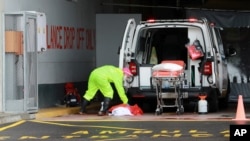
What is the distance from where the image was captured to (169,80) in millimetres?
15547

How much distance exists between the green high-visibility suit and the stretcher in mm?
776

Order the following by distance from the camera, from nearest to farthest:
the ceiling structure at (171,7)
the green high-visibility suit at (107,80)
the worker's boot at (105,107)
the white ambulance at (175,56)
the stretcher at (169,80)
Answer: the stretcher at (169,80) < the green high-visibility suit at (107,80) < the white ambulance at (175,56) < the worker's boot at (105,107) < the ceiling structure at (171,7)

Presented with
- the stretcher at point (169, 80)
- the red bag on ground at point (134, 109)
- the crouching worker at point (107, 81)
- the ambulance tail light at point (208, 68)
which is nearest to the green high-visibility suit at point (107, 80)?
the crouching worker at point (107, 81)

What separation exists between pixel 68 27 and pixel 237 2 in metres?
7.25

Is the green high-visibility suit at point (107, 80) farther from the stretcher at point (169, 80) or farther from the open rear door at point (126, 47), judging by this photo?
the stretcher at point (169, 80)

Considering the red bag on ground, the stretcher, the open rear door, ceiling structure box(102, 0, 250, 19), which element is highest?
ceiling structure box(102, 0, 250, 19)

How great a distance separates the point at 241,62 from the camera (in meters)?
21.5

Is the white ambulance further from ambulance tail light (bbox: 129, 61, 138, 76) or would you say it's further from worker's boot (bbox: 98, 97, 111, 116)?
worker's boot (bbox: 98, 97, 111, 116)

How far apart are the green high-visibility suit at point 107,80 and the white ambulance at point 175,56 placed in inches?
12.3

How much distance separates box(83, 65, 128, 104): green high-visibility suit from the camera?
51.9 feet

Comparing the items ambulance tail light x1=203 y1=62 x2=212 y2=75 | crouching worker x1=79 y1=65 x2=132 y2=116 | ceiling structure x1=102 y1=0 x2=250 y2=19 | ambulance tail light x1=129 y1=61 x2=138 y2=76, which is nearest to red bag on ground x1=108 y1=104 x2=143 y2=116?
crouching worker x1=79 y1=65 x2=132 y2=116

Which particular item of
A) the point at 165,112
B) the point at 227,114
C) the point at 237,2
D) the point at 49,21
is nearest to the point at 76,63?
the point at 49,21

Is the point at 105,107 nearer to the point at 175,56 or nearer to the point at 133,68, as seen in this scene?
the point at 133,68

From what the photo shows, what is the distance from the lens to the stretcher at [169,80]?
607 inches
